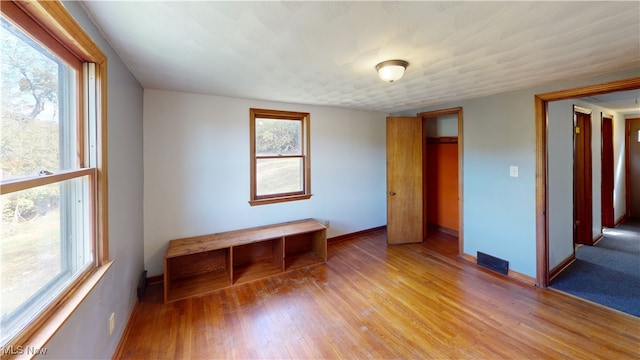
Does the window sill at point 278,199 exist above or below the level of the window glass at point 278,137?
below

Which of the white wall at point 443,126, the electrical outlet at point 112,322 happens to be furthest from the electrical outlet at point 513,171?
the electrical outlet at point 112,322

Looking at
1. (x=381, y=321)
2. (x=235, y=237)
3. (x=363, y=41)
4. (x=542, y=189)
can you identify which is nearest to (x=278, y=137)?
(x=235, y=237)

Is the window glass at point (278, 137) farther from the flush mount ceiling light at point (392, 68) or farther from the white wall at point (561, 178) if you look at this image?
the white wall at point (561, 178)

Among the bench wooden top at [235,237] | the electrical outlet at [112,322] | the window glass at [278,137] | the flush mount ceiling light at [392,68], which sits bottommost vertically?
the electrical outlet at [112,322]

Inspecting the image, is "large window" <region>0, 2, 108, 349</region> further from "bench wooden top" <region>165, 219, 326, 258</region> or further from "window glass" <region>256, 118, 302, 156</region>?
"window glass" <region>256, 118, 302, 156</region>

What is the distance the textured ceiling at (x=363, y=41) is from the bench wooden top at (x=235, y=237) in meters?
1.74

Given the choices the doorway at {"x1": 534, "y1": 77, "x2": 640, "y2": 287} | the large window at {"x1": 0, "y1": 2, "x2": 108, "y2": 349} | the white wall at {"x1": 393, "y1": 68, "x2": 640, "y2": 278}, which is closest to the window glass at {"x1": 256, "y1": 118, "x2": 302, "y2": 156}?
the large window at {"x1": 0, "y1": 2, "x2": 108, "y2": 349}

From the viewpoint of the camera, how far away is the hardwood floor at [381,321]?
6.23 feet

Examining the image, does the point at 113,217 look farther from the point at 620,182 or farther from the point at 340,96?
the point at 620,182

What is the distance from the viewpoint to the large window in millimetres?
931

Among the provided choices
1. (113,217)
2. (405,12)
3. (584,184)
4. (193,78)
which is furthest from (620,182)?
(113,217)

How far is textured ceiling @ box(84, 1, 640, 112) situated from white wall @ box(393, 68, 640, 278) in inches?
14.7

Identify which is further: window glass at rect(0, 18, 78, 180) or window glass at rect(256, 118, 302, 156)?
window glass at rect(256, 118, 302, 156)

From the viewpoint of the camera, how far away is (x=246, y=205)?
135 inches
